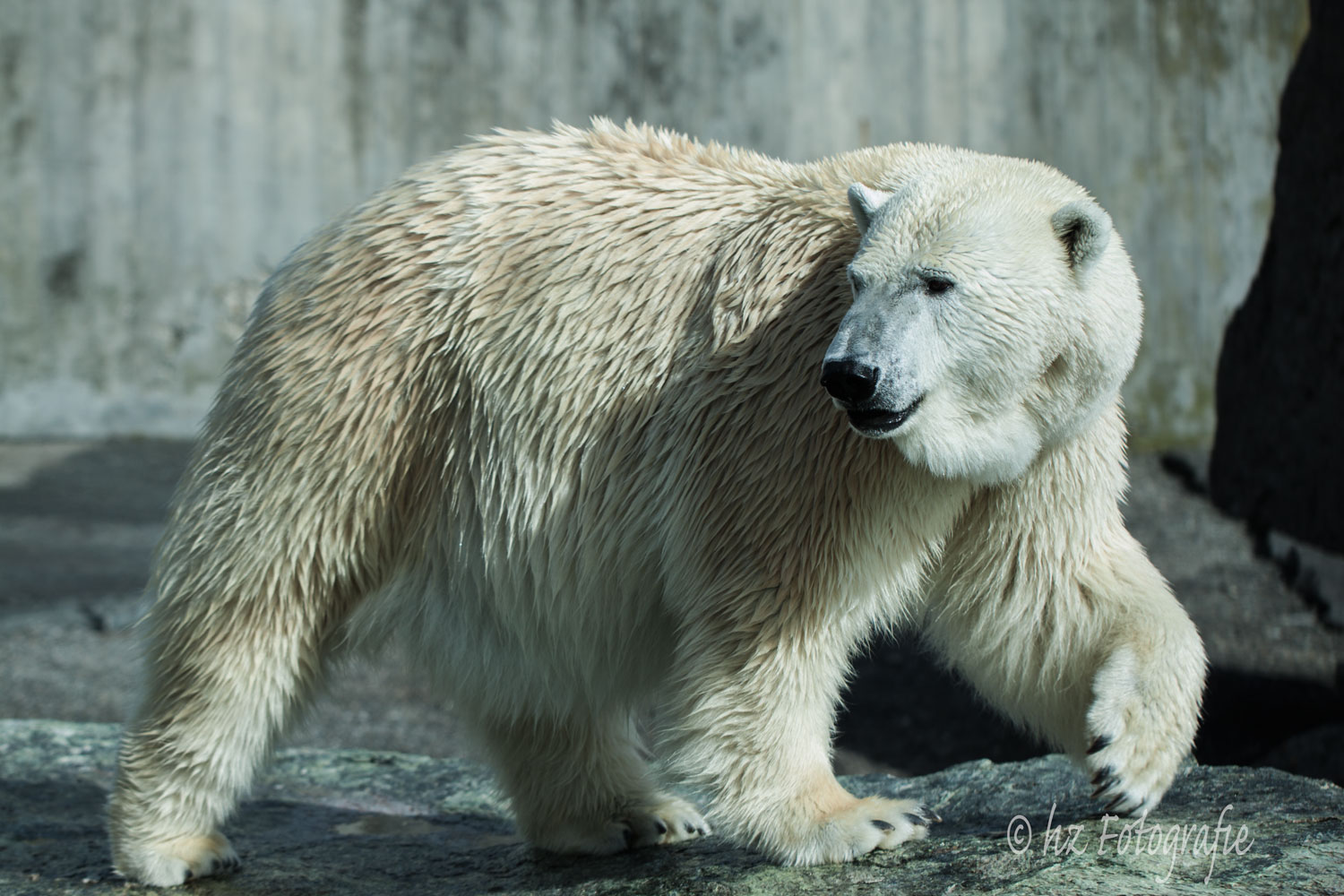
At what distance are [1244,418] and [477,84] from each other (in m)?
5.48

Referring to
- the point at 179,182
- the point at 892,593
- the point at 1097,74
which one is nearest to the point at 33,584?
the point at 179,182

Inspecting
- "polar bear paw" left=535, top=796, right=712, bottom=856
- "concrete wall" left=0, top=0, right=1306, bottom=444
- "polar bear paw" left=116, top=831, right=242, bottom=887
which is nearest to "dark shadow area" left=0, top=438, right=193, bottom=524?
"concrete wall" left=0, top=0, right=1306, bottom=444

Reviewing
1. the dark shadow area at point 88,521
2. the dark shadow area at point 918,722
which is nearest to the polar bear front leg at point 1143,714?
the dark shadow area at point 918,722

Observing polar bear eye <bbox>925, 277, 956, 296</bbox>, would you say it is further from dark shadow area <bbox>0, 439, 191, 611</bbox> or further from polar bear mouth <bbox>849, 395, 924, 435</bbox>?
dark shadow area <bbox>0, 439, 191, 611</bbox>

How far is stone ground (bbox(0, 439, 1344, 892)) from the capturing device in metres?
5.17

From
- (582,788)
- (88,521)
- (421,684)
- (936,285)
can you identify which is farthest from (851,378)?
(88,521)

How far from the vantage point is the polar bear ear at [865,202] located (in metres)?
2.36

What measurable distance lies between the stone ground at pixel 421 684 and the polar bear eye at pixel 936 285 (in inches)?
78.6

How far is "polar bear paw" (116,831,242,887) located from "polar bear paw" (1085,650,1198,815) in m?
1.83

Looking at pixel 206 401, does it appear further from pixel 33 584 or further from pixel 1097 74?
pixel 1097 74

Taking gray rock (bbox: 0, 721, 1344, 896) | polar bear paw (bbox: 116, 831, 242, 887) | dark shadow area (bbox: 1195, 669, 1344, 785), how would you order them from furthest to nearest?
dark shadow area (bbox: 1195, 669, 1344, 785), polar bear paw (bbox: 116, 831, 242, 887), gray rock (bbox: 0, 721, 1344, 896)

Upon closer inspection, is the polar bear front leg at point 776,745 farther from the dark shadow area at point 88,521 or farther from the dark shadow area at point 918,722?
the dark shadow area at point 88,521

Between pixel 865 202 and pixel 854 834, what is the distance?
3.63ft

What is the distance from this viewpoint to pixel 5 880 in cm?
287
